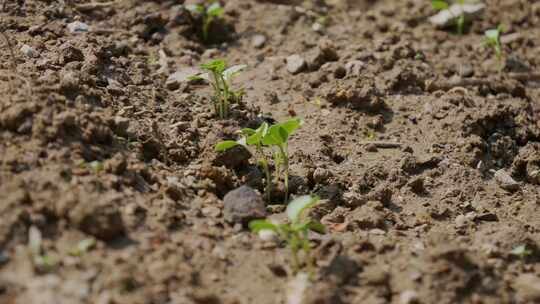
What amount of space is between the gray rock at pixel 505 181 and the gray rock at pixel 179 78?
153cm

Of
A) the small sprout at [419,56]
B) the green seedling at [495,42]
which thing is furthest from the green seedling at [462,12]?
the small sprout at [419,56]

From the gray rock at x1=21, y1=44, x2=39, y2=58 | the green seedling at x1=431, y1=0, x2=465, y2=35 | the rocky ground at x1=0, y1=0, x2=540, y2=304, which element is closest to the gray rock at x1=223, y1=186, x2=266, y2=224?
the rocky ground at x1=0, y1=0, x2=540, y2=304

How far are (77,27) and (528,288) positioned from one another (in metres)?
2.40

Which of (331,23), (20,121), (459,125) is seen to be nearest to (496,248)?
(459,125)

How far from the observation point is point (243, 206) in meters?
2.55

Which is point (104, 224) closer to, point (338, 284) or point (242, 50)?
point (338, 284)

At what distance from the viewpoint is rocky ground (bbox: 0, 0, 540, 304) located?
7.24 feet

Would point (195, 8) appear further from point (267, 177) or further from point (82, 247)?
point (82, 247)

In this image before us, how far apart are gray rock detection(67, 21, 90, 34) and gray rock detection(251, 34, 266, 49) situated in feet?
3.15

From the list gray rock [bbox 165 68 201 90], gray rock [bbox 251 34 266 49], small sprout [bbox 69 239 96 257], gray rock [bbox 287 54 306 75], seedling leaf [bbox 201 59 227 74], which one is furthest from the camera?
gray rock [bbox 251 34 266 49]

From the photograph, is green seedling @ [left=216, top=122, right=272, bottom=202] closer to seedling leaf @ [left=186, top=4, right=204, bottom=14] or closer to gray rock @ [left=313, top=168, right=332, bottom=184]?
gray rock @ [left=313, top=168, right=332, bottom=184]

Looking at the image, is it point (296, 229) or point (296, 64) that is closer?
point (296, 229)

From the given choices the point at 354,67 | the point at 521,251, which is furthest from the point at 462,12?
the point at 521,251

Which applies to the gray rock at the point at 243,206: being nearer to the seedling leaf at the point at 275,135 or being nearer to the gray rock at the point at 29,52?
the seedling leaf at the point at 275,135
